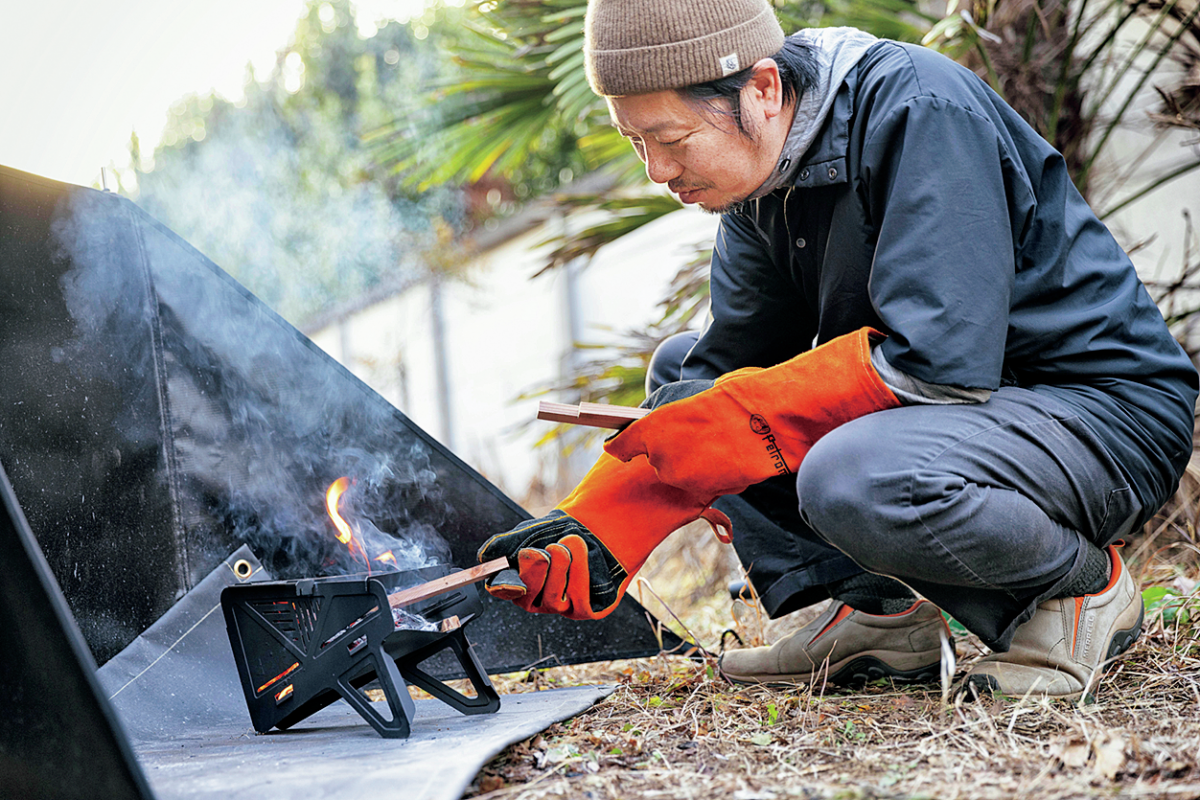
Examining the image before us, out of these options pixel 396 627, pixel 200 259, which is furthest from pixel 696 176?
pixel 200 259

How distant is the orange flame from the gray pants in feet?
2.55

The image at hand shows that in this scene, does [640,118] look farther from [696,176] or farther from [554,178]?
[554,178]

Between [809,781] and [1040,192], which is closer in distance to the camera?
[809,781]

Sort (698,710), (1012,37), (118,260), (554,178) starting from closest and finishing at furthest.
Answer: (698,710), (118,260), (1012,37), (554,178)

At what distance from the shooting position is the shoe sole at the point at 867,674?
5.34 feet

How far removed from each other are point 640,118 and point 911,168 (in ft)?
1.33

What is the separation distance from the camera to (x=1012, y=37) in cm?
271

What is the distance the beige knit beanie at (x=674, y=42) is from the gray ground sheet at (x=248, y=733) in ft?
3.06

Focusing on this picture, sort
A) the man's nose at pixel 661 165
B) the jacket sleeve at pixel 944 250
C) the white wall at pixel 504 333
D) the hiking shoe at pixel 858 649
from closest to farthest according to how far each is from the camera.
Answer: the jacket sleeve at pixel 944 250 < the man's nose at pixel 661 165 < the hiking shoe at pixel 858 649 < the white wall at pixel 504 333

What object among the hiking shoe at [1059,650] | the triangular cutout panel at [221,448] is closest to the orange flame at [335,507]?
the triangular cutout panel at [221,448]

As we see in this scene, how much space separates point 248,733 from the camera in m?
1.47

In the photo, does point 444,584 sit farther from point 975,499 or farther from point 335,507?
point 975,499

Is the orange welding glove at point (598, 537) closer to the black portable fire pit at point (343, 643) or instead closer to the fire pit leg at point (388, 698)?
the black portable fire pit at point (343, 643)

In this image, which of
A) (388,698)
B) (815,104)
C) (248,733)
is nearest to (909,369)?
(815,104)
